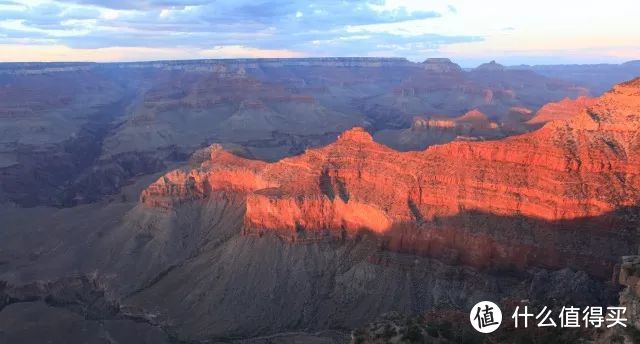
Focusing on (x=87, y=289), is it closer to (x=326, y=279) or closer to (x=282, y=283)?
(x=282, y=283)

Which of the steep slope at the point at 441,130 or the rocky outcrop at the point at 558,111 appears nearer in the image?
the rocky outcrop at the point at 558,111

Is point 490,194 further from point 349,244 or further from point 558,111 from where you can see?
point 558,111

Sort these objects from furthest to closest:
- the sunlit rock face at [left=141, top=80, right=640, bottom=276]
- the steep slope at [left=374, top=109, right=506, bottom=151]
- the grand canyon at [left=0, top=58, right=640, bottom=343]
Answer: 1. the steep slope at [left=374, top=109, right=506, bottom=151]
2. the sunlit rock face at [left=141, top=80, right=640, bottom=276]
3. the grand canyon at [left=0, top=58, right=640, bottom=343]

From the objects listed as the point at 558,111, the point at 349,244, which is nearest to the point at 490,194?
the point at 349,244

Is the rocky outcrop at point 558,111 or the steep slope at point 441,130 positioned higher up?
the rocky outcrop at point 558,111

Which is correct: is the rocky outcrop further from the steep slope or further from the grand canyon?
the grand canyon

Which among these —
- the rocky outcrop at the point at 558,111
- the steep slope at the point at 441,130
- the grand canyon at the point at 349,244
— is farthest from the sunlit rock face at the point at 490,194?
the rocky outcrop at the point at 558,111

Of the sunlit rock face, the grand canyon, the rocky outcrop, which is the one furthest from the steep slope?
the sunlit rock face

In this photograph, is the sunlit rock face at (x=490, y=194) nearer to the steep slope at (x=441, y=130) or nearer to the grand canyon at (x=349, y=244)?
the grand canyon at (x=349, y=244)

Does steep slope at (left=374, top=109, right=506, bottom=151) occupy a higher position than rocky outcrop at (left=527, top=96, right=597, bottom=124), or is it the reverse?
rocky outcrop at (left=527, top=96, right=597, bottom=124)
